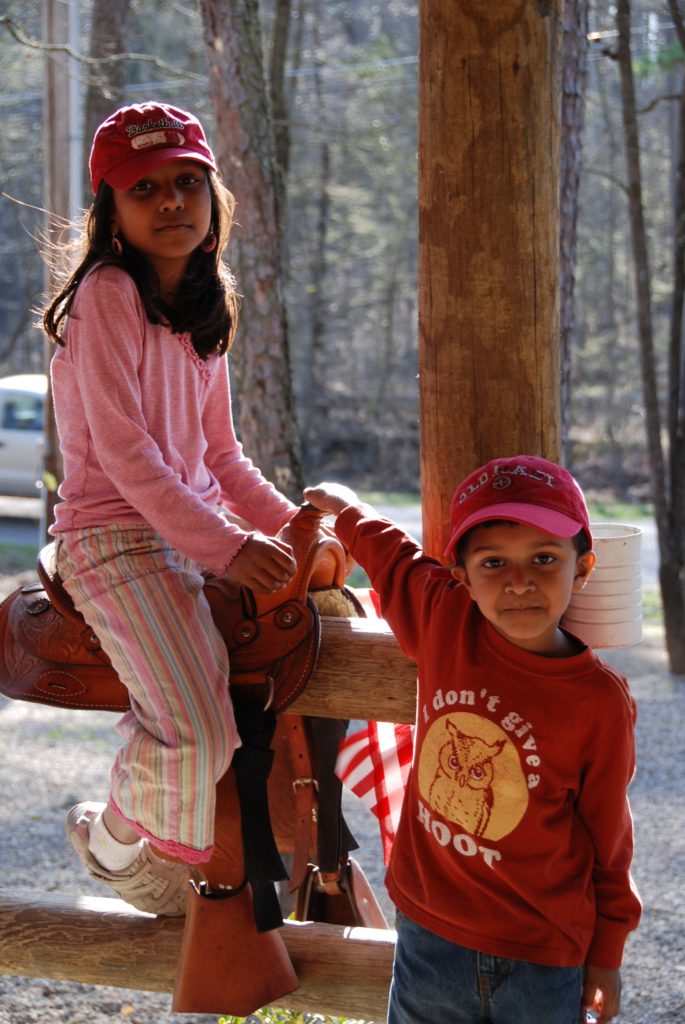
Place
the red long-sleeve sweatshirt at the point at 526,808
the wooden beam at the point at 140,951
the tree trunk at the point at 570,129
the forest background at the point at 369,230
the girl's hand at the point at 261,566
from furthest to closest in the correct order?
the forest background at the point at 369,230 < the tree trunk at the point at 570,129 < the wooden beam at the point at 140,951 < the girl's hand at the point at 261,566 < the red long-sleeve sweatshirt at the point at 526,808

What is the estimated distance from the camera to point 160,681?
2.30m

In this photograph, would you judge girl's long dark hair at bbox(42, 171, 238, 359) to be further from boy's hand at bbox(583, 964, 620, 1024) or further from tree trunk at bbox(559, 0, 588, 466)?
tree trunk at bbox(559, 0, 588, 466)

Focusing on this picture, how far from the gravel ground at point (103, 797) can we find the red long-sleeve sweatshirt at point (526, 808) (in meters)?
1.76

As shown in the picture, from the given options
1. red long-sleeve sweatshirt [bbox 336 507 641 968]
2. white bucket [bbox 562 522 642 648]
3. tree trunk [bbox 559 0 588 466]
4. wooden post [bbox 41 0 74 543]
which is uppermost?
wooden post [bbox 41 0 74 543]

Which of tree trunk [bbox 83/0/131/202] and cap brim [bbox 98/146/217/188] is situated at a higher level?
tree trunk [bbox 83/0/131/202]

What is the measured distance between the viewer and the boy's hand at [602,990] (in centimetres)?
199

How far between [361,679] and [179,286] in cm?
98

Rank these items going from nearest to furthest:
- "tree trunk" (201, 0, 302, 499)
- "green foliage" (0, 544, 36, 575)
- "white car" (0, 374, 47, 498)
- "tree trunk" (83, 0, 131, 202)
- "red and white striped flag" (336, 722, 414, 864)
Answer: "red and white striped flag" (336, 722, 414, 864) < "tree trunk" (201, 0, 302, 499) < "tree trunk" (83, 0, 131, 202) < "green foliage" (0, 544, 36, 575) < "white car" (0, 374, 47, 498)

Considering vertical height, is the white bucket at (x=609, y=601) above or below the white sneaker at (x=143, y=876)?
above

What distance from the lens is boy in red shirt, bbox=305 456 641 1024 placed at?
193 centimetres

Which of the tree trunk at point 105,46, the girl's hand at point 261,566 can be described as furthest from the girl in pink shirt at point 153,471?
the tree trunk at point 105,46

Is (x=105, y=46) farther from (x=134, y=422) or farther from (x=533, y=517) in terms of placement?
(x=533, y=517)

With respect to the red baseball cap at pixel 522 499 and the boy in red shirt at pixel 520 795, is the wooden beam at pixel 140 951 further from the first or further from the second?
the red baseball cap at pixel 522 499

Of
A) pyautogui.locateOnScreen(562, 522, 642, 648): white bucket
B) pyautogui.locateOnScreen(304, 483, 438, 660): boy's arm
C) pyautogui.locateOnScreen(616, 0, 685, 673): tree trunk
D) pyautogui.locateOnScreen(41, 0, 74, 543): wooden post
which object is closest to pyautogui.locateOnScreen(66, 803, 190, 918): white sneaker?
pyautogui.locateOnScreen(304, 483, 438, 660): boy's arm
